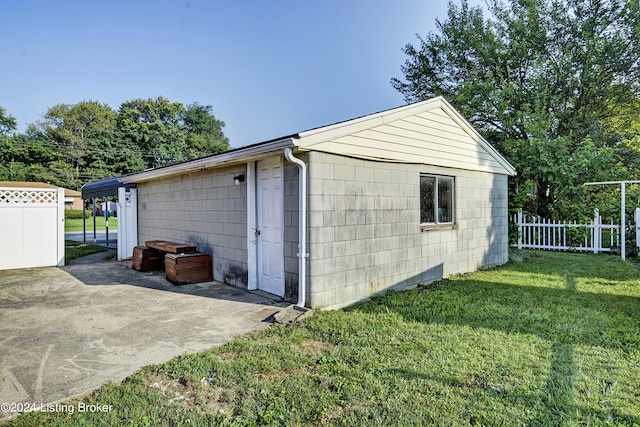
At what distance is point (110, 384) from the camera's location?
2961mm

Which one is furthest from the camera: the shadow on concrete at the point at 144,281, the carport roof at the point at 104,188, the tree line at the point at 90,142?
the tree line at the point at 90,142

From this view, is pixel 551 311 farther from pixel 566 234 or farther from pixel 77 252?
pixel 77 252

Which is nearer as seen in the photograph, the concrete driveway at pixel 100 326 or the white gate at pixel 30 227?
the concrete driveway at pixel 100 326

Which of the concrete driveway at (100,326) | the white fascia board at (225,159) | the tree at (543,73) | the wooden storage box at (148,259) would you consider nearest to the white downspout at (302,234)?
the white fascia board at (225,159)

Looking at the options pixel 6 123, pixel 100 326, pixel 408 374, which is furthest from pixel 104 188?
pixel 6 123

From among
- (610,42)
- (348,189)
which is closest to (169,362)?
(348,189)

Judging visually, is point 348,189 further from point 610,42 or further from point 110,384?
point 610,42

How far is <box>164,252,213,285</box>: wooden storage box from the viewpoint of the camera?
22.2 feet

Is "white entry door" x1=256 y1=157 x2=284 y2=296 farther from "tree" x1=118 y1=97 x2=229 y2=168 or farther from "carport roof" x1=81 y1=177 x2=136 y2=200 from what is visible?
"tree" x1=118 y1=97 x2=229 y2=168

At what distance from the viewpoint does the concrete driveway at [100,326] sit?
3.14m

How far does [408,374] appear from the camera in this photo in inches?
122

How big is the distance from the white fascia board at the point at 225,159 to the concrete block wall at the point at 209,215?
0.27 meters

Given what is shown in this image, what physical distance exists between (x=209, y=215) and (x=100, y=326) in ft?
10.2

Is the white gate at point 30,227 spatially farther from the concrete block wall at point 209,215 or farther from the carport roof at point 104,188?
the concrete block wall at point 209,215
